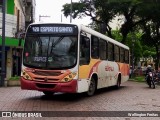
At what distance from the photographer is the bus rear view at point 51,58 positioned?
1402 centimetres

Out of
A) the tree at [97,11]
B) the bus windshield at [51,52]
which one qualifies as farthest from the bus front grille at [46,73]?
the tree at [97,11]

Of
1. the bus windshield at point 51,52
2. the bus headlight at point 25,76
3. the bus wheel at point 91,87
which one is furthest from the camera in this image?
the bus wheel at point 91,87

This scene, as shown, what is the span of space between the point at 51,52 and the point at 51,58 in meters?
0.23

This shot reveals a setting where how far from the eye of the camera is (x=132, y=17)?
44.7 m

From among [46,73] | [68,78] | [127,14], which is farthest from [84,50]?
[127,14]

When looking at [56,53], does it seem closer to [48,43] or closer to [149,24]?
[48,43]

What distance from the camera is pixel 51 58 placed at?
46.7 feet

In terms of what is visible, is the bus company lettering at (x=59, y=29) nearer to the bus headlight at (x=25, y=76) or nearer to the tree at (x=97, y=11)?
the bus headlight at (x=25, y=76)

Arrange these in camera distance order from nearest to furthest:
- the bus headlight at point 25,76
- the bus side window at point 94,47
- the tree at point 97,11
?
the bus headlight at point 25,76 < the bus side window at point 94,47 < the tree at point 97,11

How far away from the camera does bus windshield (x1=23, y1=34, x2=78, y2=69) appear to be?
14.2 meters

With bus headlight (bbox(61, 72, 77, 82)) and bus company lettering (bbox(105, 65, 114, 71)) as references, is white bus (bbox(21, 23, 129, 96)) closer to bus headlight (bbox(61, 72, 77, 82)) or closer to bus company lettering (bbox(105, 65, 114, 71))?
bus headlight (bbox(61, 72, 77, 82))

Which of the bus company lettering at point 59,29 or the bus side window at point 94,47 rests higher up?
the bus company lettering at point 59,29

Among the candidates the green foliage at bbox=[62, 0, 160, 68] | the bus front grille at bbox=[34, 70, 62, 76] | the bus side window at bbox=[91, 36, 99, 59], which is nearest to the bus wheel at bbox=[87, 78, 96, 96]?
the bus side window at bbox=[91, 36, 99, 59]

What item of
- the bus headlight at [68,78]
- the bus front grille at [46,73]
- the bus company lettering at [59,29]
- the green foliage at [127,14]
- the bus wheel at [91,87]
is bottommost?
the bus wheel at [91,87]
